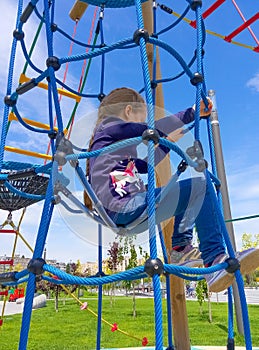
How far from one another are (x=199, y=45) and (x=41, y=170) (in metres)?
0.81

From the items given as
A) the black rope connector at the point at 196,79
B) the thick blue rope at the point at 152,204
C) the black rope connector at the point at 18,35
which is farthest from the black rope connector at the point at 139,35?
the black rope connector at the point at 18,35

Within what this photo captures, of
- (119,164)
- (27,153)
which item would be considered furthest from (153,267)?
(27,153)

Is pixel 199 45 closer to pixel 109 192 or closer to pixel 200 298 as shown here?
pixel 109 192

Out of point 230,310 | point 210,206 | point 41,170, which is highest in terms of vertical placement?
point 41,170

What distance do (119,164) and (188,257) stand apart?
56cm

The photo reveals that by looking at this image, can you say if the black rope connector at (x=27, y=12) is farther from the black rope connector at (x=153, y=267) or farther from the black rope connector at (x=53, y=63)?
the black rope connector at (x=153, y=267)

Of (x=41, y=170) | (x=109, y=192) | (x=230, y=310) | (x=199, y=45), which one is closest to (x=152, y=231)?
(x=109, y=192)

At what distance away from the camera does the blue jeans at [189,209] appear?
1.29m

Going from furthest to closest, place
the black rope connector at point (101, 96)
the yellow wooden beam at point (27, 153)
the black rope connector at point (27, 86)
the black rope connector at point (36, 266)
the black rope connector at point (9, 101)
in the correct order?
the yellow wooden beam at point (27, 153), the black rope connector at point (101, 96), the black rope connector at point (9, 101), the black rope connector at point (27, 86), the black rope connector at point (36, 266)

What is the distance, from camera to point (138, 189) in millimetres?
1384

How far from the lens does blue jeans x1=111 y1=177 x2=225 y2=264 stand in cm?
129

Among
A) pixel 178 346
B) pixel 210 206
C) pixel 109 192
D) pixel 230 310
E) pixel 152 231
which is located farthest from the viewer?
pixel 178 346

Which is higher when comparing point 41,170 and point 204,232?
point 41,170

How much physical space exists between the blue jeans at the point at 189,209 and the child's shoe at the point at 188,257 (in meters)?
0.19
